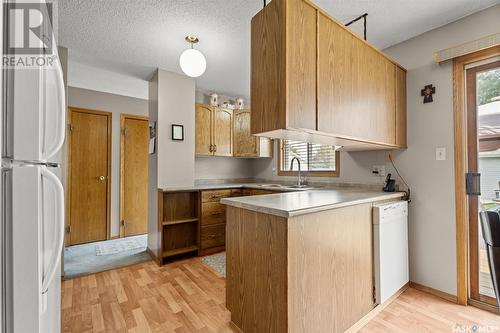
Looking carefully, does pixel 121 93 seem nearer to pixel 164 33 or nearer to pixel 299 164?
pixel 164 33

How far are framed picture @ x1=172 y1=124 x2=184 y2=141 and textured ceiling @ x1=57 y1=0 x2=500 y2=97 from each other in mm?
790

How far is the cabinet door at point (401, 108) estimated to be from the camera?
2244 millimetres

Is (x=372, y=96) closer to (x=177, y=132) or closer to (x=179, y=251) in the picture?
(x=177, y=132)

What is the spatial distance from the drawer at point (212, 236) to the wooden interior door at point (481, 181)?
2669 millimetres

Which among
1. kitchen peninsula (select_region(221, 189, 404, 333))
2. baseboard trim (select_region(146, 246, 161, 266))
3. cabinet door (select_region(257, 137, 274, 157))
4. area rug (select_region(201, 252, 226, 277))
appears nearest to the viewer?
kitchen peninsula (select_region(221, 189, 404, 333))

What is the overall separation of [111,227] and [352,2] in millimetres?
4485

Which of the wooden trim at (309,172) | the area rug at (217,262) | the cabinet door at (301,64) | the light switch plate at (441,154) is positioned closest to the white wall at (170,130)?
the area rug at (217,262)

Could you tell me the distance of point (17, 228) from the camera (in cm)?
68

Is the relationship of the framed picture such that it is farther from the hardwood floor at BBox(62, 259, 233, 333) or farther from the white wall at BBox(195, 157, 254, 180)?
the hardwood floor at BBox(62, 259, 233, 333)

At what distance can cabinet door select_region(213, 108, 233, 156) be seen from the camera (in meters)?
3.66

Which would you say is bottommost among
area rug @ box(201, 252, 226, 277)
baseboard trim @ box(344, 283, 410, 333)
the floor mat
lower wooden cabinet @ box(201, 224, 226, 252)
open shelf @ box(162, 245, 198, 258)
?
the floor mat

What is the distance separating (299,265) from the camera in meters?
1.27

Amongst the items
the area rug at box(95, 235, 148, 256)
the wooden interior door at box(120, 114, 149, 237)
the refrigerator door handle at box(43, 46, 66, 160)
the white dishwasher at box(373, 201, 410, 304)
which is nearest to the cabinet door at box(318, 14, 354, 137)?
the white dishwasher at box(373, 201, 410, 304)

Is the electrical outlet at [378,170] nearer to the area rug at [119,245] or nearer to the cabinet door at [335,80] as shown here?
the cabinet door at [335,80]
